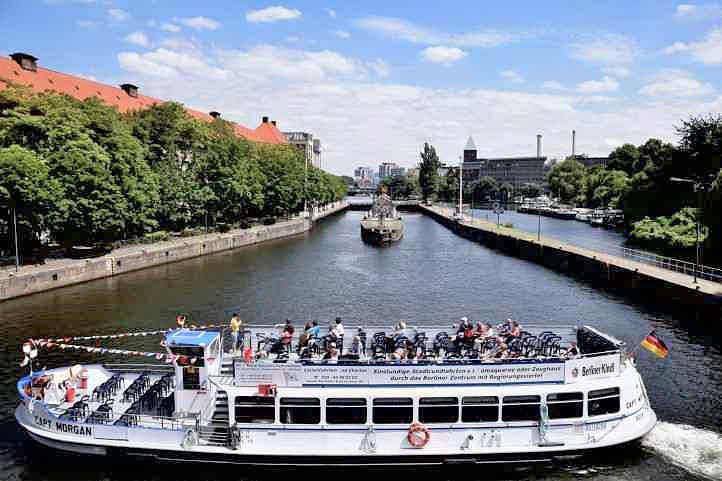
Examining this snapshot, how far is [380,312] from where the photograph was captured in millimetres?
47500

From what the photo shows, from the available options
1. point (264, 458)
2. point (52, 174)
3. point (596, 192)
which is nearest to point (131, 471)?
point (264, 458)

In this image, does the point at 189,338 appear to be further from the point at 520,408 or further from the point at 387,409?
the point at 520,408

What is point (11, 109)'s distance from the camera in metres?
61.3

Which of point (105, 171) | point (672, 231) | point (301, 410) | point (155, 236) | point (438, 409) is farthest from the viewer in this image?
point (155, 236)

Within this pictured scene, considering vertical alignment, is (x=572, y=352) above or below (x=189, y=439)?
above

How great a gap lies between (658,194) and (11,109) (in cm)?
8880

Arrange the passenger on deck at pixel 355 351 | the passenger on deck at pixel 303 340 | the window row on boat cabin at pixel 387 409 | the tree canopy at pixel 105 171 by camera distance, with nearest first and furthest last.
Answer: the window row on boat cabin at pixel 387 409
the passenger on deck at pixel 355 351
the passenger on deck at pixel 303 340
the tree canopy at pixel 105 171

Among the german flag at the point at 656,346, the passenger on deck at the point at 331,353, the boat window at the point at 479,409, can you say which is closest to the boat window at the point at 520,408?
the boat window at the point at 479,409

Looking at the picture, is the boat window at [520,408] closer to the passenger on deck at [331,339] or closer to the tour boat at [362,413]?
the tour boat at [362,413]

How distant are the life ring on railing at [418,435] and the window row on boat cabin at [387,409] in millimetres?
321

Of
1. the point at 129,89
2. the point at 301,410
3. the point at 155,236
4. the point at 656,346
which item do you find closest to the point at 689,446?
the point at 656,346

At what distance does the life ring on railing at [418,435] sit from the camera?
20891 millimetres

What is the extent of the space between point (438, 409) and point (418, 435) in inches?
47.6

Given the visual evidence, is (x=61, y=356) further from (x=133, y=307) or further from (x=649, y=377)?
(x=649, y=377)
